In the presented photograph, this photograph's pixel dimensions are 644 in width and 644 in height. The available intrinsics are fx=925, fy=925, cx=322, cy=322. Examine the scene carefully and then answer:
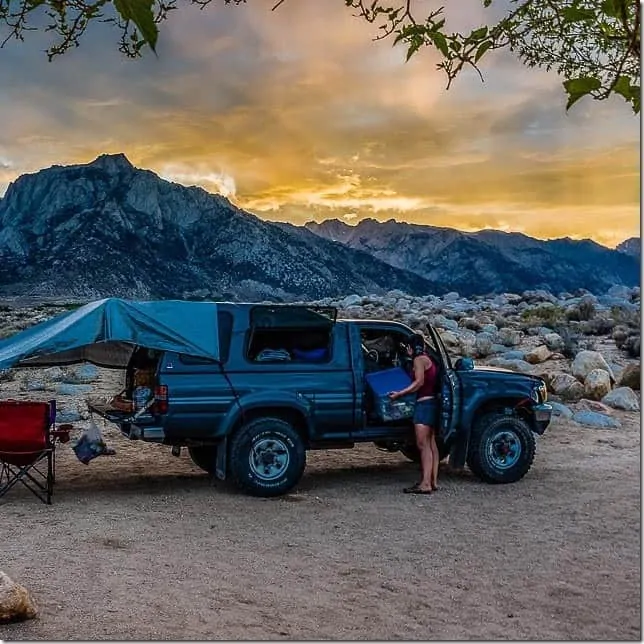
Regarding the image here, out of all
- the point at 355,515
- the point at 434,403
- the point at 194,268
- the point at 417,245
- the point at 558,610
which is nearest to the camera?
the point at 558,610

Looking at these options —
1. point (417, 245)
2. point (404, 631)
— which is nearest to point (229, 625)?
point (404, 631)

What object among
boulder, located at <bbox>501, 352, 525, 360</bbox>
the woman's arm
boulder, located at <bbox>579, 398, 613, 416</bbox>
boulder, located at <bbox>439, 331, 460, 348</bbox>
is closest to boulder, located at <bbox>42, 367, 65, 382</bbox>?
boulder, located at <bbox>439, 331, 460, 348</bbox>

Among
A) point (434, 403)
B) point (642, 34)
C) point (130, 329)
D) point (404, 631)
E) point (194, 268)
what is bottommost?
point (404, 631)

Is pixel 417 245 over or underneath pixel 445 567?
over

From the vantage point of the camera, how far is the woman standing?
31.6ft

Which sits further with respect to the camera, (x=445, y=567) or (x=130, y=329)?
(x=130, y=329)

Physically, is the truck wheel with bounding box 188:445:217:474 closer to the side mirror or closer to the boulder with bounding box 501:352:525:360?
the side mirror

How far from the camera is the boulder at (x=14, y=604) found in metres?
5.73

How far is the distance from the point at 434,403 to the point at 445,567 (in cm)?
275

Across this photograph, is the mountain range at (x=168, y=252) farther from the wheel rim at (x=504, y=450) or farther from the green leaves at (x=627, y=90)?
the green leaves at (x=627, y=90)

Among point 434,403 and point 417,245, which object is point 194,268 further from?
point 434,403

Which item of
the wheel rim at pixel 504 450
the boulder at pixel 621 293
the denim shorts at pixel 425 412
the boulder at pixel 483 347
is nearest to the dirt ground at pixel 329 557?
the wheel rim at pixel 504 450

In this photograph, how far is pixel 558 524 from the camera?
28.7ft

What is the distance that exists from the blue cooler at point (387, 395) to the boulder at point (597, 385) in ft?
32.5
